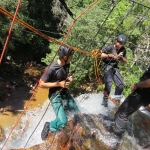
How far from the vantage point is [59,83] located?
13.4 ft

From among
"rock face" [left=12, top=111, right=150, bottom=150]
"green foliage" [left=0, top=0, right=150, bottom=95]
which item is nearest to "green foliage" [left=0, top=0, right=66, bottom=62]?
"green foliage" [left=0, top=0, right=150, bottom=95]

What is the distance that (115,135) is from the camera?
4.64 metres

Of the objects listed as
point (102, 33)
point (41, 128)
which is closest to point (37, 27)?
point (102, 33)

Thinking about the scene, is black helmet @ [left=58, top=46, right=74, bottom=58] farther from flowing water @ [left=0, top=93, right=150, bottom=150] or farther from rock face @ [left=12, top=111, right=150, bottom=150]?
rock face @ [left=12, top=111, right=150, bottom=150]

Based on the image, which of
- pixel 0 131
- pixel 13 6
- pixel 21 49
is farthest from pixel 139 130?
pixel 21 49

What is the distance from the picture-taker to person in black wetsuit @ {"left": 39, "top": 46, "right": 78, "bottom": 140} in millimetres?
4086

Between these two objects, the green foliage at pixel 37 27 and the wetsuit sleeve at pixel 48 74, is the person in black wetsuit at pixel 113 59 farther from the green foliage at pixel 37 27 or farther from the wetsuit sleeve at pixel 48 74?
the green foliage at pixel 37 27

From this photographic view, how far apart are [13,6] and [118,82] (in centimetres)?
647

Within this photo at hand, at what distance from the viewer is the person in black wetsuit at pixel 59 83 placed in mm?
4086

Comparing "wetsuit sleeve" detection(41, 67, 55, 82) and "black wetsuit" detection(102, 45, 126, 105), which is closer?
"wetsuit sleeve" detection(41, 67, 55, 82)

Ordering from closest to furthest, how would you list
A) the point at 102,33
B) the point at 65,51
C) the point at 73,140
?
1. the point at 65,51
2. the point at 73,140
3. the point at 102,33

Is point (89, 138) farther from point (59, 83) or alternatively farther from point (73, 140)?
point (59, 83)

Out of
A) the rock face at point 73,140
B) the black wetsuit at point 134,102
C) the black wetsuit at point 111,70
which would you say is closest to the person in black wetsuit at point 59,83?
the rock face at point 73,140

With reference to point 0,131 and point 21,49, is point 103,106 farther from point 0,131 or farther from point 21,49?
point 21,49
